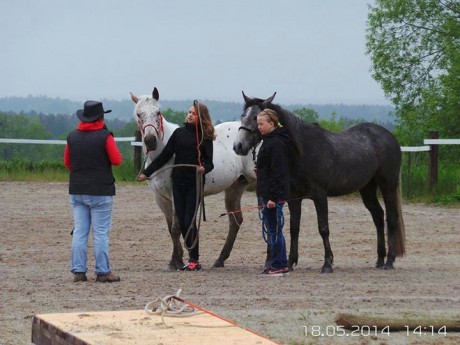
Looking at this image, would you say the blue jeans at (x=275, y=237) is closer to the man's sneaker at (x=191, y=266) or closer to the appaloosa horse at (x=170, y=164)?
the man's sneaker at (x=191, y=266)

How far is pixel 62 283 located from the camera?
39.2ft

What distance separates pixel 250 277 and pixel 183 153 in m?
1.60

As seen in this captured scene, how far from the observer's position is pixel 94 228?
12.2 meters

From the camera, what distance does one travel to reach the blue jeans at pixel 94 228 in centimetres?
1208

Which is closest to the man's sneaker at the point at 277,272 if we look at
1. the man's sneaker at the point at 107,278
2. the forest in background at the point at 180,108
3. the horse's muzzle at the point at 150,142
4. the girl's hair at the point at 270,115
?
the girl's hair at the point at 270,115

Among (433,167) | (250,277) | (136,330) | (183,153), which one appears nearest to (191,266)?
(250,277)

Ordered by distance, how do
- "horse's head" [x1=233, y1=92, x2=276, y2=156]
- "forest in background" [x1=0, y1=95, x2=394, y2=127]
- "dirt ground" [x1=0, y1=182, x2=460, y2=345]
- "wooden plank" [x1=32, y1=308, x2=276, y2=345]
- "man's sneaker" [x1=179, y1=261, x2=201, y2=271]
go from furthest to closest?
"forest in background" [x1=0, y1=95, x2=394, y2=127] < "man's sneaker" [x1=179, y1=261, x2=201, y2=271] < "horse's head" [x1=233, y1=92, x2=276, y2=156] < "dirt ground" [x1=0, y1=182, x2=460, y2=345] < "wooden plank" [x1=32, y1=308, x2=276, y2=345]

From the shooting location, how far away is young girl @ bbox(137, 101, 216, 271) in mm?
13203

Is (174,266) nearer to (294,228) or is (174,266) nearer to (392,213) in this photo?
(294,228)

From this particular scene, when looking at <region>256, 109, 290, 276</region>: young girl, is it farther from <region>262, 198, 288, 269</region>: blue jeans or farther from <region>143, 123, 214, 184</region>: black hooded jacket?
<region>143, 123, 214, 184</region>: black hooded jacket

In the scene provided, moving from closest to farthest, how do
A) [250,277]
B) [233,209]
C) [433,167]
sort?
[250,277]
[233,209]
[433,167]

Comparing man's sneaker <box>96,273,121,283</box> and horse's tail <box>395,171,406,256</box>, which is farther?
horse's tail <box>395,171,406,256</box>

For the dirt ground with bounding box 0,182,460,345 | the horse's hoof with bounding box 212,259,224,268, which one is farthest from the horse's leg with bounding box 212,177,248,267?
the dirt ground with bounding box 0,182,460,345

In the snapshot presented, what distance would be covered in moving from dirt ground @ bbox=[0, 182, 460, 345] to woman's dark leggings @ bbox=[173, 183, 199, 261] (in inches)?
Answer: 16.0
